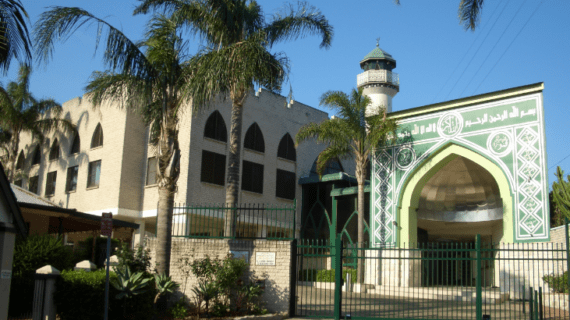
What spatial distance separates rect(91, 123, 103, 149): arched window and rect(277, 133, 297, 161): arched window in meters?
9.35

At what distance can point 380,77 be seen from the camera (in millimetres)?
38312

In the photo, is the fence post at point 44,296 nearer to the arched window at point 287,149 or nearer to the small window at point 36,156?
the arched window at point 287,149

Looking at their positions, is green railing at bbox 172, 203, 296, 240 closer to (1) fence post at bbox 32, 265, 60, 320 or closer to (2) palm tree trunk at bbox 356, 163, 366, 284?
(2) palm tree trunk at bbox 356, 163, 366, 284

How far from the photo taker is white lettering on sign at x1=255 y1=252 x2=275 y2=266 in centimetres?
1374

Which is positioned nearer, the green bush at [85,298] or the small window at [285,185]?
the green bush at [85,298]

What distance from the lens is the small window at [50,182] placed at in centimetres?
3209

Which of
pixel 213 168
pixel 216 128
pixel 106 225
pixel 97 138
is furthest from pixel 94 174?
→ pixel 106 225

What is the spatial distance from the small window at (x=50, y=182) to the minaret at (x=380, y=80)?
795 inches

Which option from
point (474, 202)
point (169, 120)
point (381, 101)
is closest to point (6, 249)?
point (169, 120)

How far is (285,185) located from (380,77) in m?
11.9

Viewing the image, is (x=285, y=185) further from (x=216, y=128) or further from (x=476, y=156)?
(x=476, y=156)

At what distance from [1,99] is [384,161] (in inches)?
793

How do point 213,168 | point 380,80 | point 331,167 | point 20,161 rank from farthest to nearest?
point 380,80, point 20,161, point 331,167, point 213,168

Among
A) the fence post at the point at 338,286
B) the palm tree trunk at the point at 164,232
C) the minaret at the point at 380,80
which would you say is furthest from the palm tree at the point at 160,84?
the minaret at the point at 380,80
